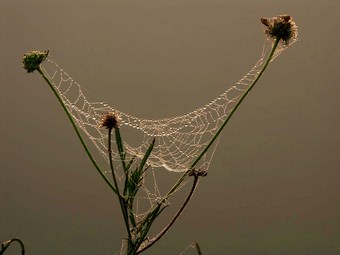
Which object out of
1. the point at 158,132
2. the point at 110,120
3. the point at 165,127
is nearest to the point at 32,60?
the point at 110,120

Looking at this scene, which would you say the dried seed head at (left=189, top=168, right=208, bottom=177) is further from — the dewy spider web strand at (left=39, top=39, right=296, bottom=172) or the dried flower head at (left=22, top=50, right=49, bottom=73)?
the dried flower head at (left=22, top=50, right=49, bottom=73)

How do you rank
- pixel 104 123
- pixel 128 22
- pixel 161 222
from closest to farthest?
1. pixel 104 123
2. pixel 161 222
3. pixel 128 22

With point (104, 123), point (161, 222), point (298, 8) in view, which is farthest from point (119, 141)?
point (298, 8)

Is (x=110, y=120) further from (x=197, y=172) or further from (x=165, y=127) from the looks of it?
(x=165, y=127)

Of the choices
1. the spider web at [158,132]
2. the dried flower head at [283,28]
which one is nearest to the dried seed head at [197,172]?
the spider web at [158,132]

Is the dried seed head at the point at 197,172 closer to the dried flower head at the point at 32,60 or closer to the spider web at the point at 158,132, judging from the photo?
the spider web at the point at 158,132

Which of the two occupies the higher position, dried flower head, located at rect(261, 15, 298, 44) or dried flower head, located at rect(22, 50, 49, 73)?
dried flower head, located at rect(261, 15, 298, 44)

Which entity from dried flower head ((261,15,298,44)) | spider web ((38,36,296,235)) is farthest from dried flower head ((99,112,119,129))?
dried flower head ((261,15,298,44))

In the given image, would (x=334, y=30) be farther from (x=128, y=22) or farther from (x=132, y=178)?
(x=132, y=178)
